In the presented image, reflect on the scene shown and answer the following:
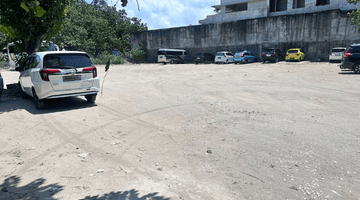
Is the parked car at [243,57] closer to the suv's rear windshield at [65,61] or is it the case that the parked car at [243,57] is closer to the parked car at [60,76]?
the parked car at [60,76]

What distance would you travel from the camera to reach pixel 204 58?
31250 mm

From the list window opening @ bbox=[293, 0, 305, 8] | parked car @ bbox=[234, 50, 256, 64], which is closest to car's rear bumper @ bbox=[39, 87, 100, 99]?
parked car @ bbox=[234, 50, 256, 64]

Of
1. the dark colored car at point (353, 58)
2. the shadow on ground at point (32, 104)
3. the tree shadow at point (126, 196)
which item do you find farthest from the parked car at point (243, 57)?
the tree shadow at point (126, 196)

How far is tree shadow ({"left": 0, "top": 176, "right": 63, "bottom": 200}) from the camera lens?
322cm

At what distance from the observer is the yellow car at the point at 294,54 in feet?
86.3

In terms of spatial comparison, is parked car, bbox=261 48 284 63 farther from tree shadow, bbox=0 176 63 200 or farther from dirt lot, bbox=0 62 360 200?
tree shadow, bbox=0 176 63 200

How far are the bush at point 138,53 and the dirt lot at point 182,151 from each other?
3107 cm

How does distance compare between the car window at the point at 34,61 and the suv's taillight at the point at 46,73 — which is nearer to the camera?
the suv's taillight at the point at 46,73

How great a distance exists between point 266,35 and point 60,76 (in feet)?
90.1

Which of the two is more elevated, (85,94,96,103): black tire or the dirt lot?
(85,94,96,103): black tire

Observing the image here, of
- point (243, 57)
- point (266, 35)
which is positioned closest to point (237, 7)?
point (266, 35)

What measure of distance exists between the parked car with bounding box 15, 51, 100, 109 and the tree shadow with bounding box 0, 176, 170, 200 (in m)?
4.32

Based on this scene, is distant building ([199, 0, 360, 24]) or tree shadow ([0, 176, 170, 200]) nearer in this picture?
tree shadow ([0, 176, 170, 200])

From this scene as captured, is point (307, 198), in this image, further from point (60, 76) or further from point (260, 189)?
point (60, 76)
